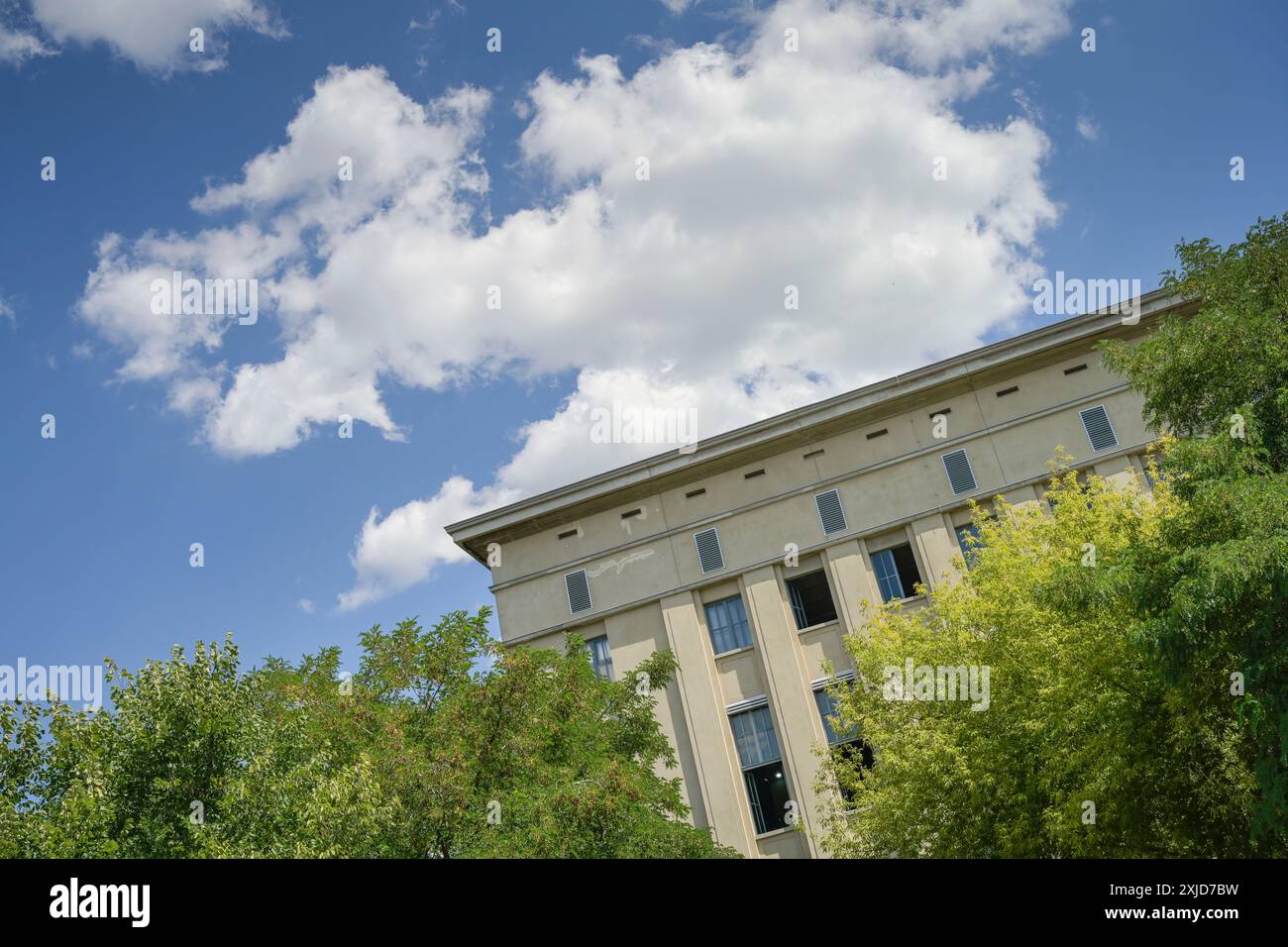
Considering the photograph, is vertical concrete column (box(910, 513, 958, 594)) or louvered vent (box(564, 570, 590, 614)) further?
louvered vent (box(564, 570, 590, 614))

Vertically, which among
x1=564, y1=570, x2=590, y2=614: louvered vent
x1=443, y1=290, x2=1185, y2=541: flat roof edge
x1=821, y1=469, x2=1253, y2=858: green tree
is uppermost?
x1=443, y1=290, x2=1185, y2=541: flat roof edge

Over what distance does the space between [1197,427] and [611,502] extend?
70.7 ft

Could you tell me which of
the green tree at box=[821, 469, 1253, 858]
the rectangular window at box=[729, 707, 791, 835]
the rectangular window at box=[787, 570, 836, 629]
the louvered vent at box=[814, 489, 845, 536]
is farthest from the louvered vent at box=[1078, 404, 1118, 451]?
the rectangular window at box=[729, 707, 791, 835]

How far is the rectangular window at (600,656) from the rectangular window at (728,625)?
3.53m

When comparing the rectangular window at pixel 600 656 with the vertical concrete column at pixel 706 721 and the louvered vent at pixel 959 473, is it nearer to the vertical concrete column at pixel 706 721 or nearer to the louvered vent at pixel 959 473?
the vertical concrete column at pixel 706 721

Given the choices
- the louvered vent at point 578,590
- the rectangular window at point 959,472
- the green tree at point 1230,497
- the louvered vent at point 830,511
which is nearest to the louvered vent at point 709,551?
the louvered vent at point 830,511

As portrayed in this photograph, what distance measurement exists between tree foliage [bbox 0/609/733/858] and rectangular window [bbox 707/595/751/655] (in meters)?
7.42

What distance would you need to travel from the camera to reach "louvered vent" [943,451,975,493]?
32.0 meters

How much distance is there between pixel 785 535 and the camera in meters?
33.5

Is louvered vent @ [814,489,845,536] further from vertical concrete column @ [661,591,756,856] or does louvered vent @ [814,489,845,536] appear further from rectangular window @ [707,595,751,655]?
vertical concrete column @ [661,591,756,856]

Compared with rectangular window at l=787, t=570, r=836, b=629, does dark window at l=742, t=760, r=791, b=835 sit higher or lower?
lower

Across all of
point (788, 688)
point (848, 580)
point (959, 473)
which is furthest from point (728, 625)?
point (959, 473)

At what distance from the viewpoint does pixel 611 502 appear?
3538 centimetres
